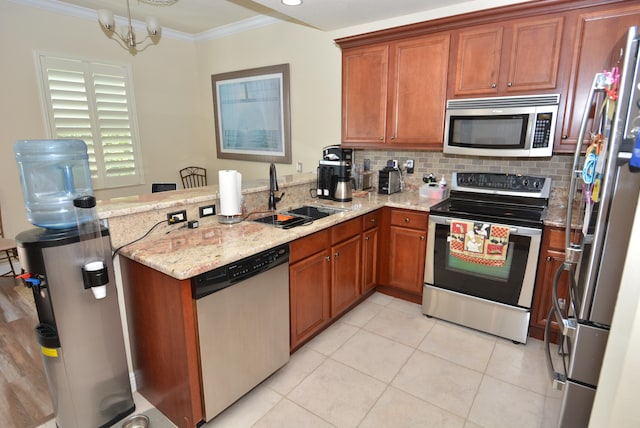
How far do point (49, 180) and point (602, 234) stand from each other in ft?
8.15

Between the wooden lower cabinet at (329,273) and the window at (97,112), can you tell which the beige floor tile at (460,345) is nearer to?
the wooden lower cabinet at (329,273)

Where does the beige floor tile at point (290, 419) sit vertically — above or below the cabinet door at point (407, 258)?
below

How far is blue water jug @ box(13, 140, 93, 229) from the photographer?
1653 millimetres

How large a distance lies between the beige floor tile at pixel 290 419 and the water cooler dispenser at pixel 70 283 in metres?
0.85

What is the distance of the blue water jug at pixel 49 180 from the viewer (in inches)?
65.1

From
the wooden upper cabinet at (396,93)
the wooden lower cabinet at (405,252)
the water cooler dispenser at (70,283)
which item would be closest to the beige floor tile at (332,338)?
the wooden lower cabinet at (405,252)

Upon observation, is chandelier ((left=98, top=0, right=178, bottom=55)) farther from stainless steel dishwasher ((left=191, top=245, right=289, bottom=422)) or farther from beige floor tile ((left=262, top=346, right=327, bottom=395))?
beige floor tile ((left=262, top=346, right=327, bottom=395))

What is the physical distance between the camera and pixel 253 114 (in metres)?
4.42

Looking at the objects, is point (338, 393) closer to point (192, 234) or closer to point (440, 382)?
point (440, 382)

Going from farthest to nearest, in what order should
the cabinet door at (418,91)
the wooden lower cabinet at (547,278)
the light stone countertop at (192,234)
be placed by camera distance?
the cabinet door at (418,91) < the wooden lower cabinet at (547,278) < the light stone countertop at (192,234)

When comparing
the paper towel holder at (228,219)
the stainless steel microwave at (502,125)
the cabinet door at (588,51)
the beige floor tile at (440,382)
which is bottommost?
the beige floor tile at (440,382)

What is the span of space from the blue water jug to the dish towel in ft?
7.76

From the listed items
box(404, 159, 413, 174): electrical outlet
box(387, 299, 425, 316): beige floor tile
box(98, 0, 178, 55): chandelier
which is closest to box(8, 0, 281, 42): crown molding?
box(98, 0, 178, 55): chandelier

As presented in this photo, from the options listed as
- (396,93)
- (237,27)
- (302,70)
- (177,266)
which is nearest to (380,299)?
(396,93)
